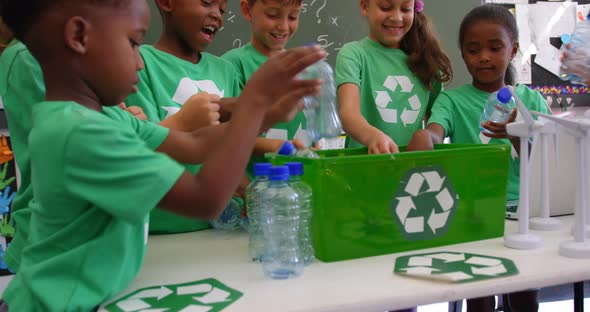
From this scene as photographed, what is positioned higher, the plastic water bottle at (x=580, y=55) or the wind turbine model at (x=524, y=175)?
→ the plastic water bottle at (x=580, y=55)

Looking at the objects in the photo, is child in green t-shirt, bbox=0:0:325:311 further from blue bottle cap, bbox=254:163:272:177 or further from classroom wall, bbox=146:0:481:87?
classroom wall, bbox=146:0:481:87

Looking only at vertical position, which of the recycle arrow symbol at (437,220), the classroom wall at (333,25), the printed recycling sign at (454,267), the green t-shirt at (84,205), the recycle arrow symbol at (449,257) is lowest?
the recycle arrow symbol at (449,257)

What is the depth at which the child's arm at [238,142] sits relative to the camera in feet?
2.70

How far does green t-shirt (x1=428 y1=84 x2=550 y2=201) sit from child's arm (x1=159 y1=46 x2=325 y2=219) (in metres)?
0.99

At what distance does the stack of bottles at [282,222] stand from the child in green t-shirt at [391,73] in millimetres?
761

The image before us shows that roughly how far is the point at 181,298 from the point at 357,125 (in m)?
0.92

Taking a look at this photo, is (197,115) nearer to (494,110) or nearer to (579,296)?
(494,110)

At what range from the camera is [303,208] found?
1107mm

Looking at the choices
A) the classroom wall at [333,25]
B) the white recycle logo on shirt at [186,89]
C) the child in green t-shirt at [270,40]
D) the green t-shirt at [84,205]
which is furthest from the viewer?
the classroom wall at [333,25]

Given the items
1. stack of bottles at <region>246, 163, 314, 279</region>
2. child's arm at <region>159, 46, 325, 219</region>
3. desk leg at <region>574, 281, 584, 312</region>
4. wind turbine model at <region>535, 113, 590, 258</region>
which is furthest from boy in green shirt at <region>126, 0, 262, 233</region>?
desk leg at <region>574, 281, 584, 312</region>

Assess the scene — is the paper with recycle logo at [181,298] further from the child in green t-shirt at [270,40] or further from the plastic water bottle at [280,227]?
the child in green t-shirt at [270,40]

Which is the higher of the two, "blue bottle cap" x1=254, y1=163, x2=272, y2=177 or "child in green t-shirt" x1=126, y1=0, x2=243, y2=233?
"child in green t-shirt" x1=126, y1=0, x2=243, y2=233

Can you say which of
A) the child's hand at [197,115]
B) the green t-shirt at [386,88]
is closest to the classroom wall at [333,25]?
the green t-shirt at [386,88]

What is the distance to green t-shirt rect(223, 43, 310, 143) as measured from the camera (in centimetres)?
180
